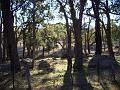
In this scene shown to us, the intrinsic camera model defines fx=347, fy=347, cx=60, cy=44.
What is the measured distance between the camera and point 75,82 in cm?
2078

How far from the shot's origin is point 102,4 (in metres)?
41.7

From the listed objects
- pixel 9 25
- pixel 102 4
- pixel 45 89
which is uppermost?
pixel 102 4

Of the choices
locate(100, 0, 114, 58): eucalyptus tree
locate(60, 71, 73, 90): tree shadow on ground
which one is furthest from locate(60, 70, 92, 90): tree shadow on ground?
locate(100, 0, 114, 58): eucalyptus tree

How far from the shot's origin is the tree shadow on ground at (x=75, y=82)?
19212 mm

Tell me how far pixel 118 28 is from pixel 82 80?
52.3 m

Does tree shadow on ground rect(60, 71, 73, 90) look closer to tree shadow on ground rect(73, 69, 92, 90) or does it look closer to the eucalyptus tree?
tree shadow on ground rect(73, 69, 92, 90)

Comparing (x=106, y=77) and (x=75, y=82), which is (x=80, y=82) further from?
(x=106, y=77)

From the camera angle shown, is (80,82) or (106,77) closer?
(80,82)

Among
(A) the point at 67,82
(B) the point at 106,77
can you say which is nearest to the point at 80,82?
(A) the point at 67,82

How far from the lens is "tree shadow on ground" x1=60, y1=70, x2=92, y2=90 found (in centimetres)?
1921

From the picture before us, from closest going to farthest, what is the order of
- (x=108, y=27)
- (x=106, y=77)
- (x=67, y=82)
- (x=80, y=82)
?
(x=80, y=82) < (x=67, y=82) < (x=106, y=77) < (x=108, y=27)

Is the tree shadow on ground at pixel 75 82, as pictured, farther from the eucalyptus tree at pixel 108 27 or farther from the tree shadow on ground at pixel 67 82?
the eucalyptus tree at pixel 108 27

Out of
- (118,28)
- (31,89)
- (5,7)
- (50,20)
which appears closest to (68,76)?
(31,89)

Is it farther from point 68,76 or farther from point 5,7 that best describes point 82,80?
point 5,7
